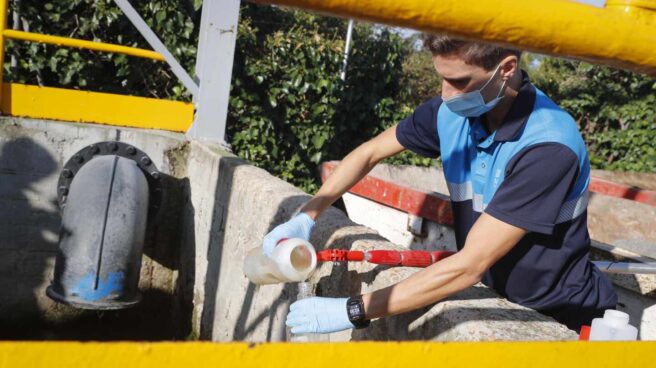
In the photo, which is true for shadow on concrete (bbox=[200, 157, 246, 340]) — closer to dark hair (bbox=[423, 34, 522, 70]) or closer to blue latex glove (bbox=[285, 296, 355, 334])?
blue latex glove (bbox=[285, 296, 355, 334])

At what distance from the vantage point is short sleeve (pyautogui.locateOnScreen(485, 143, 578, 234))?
1.76m

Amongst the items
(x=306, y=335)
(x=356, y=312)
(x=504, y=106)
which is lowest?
(x=306, y=335)

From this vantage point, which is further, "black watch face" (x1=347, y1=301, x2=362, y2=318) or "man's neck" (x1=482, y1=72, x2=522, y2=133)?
"man's neck" (x1=482, y1=72, x2=522, y2=133)

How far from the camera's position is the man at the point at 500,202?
176 cm

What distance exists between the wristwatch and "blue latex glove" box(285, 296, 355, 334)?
2cm

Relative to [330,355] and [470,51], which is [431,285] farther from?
[330,355]

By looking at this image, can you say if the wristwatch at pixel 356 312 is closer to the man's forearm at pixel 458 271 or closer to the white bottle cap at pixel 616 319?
the man's forearm at pixel 458 271

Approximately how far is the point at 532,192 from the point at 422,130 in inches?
34.0

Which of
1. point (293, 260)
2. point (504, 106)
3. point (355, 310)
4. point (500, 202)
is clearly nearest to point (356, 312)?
point (355, 310)

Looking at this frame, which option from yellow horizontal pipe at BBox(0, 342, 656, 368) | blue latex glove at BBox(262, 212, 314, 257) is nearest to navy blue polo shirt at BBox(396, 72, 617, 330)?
blue latex glove at BBox(262, 212, 314, 257)

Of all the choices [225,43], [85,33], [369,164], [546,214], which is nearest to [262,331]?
[369,164]

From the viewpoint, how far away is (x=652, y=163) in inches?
339

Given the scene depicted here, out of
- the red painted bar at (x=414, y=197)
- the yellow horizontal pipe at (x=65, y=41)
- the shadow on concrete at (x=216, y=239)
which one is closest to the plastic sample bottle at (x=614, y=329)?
the red painted bar at (x=414, y=197)

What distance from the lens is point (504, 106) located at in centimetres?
209
